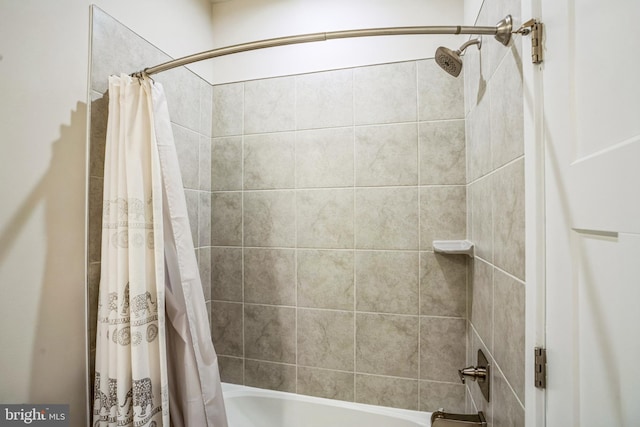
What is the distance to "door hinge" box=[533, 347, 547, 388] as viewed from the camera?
1.99 feet

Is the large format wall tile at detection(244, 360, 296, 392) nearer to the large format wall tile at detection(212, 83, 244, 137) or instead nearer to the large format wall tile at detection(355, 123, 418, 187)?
the large format wall tile at detection(355, 123, 418, 187)

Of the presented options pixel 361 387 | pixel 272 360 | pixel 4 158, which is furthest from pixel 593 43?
pixel 272 360

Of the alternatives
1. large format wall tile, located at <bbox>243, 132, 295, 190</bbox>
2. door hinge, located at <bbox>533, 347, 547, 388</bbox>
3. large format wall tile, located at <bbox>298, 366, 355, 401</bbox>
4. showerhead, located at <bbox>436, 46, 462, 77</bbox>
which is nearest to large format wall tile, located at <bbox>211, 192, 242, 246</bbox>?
large format wall tile, located at <bbox>243, 132, 295, 190</bbox>

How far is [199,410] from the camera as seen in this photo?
3.22 feet

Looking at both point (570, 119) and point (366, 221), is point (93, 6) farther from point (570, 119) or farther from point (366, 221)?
point (570, 119)

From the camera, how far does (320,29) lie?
4.87 feet

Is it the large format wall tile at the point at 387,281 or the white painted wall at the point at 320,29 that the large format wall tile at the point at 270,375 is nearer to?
the large format wall tile at the point at 387,281

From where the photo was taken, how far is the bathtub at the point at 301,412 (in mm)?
1326

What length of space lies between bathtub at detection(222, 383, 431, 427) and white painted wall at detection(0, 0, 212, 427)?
0.73 metres

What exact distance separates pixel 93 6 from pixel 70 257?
2.92 feet

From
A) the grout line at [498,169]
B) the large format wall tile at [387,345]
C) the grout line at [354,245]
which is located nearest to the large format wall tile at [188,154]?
the grout line at [354,245]

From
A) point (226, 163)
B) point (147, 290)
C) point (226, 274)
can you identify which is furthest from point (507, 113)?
point (226, 274)

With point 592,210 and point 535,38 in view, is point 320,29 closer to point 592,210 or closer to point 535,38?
point 535,38
